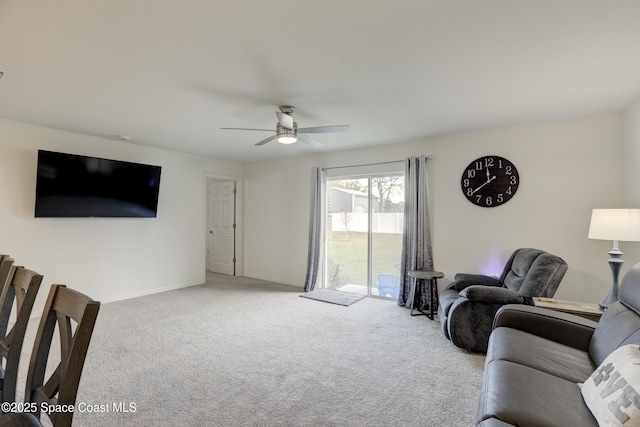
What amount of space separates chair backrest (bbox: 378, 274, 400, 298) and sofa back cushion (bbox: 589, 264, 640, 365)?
2921 millimetres

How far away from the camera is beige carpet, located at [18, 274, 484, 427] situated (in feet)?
6.76

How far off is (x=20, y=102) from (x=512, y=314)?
4.92 meters

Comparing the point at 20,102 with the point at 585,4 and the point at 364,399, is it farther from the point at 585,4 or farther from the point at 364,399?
the point at 585,4

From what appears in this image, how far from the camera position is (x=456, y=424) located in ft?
6.45

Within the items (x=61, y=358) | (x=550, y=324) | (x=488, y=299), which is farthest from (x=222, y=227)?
(x=550, y=324)

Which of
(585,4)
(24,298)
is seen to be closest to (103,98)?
A: (24,298)

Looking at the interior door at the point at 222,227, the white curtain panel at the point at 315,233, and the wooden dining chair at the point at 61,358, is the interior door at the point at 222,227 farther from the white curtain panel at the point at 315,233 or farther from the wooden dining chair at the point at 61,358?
the wooden dining chair at the point at 61,358

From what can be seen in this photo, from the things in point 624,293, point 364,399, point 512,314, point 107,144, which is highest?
point 107,144

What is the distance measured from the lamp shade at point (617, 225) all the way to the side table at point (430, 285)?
5.68 ft

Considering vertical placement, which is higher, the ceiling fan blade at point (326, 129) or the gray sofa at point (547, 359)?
the ceiling fan blade at point (326, 129)

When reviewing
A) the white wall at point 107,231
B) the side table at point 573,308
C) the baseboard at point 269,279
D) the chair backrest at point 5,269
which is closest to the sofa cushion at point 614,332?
the side table at point 573,308

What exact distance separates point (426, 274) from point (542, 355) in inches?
86.8

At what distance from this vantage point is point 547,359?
1828 millimetres

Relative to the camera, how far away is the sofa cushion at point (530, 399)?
1283 mm
